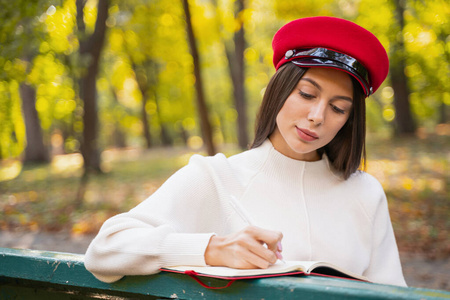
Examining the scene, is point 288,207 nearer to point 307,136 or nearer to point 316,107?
point 307,136

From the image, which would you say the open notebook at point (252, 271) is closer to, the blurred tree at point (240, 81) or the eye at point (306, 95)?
the eye at point (306, 95)

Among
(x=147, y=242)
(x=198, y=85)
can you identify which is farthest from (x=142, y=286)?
(x=198, y=85)

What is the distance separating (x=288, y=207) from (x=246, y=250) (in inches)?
26.4

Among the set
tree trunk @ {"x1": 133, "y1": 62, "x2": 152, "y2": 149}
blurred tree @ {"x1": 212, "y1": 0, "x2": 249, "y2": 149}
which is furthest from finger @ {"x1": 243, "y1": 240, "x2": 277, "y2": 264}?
tree trunk @ {"x1": 133, "y1": 62, "x2": 152, "y2": 149}

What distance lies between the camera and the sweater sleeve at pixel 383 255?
189 cm

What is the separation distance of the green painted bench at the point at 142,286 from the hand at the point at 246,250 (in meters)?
0.09

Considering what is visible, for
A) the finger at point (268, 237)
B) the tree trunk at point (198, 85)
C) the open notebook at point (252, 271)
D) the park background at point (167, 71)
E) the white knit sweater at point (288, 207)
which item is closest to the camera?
the open notebook at point (252, 271)

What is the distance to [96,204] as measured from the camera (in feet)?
29.3

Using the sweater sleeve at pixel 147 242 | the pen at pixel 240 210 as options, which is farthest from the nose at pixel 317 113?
the sweater sleeve at pixel 147 242

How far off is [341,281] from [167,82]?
24.0 m

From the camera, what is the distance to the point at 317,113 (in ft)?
5.73

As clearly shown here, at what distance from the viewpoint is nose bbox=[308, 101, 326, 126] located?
5.70 ft

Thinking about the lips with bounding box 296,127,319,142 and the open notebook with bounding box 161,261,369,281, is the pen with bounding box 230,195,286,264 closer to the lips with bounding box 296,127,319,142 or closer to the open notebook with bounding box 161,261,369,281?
the lips with bounding box 296,127,319,142

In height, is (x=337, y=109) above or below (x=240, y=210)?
above
